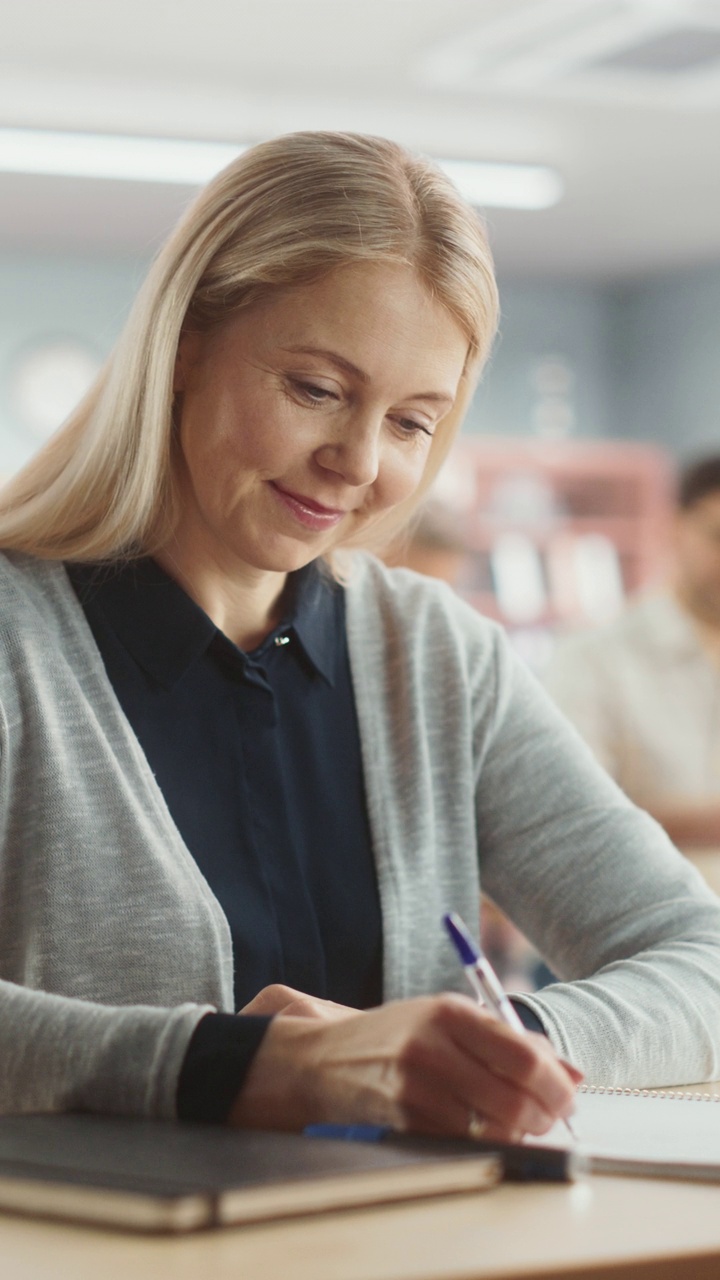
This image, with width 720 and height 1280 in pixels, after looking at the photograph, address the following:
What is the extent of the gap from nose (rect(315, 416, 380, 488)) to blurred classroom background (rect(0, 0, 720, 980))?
1.56ft

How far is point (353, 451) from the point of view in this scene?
4.40ft

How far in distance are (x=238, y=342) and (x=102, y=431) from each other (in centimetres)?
15

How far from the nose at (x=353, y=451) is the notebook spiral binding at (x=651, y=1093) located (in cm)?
53

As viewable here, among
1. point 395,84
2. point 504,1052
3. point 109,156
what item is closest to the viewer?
point 504,1052

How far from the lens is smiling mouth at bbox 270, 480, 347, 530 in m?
1.37

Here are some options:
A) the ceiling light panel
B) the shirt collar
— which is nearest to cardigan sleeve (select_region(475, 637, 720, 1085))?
the shirt collar

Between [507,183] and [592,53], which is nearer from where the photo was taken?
[592,53]

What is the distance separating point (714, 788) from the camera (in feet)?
10.9

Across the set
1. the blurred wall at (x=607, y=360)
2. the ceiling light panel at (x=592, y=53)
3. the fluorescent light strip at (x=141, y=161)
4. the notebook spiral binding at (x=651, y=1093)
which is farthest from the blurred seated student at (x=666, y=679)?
the blurred wall at (x=607, y=360)

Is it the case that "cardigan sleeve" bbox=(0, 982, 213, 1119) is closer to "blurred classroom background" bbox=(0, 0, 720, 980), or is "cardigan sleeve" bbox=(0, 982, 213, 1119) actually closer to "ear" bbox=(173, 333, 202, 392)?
"ear" bbox=(173, 333, 202, 392)

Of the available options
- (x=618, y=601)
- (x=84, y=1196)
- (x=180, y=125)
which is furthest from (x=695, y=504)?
(x=618, y=601)

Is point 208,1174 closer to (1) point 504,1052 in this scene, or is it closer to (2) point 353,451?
(1) point 504,1052

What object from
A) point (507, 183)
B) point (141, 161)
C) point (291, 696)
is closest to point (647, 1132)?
point (291, 696)

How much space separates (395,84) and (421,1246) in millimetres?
4754
